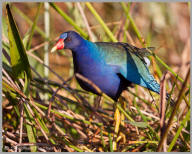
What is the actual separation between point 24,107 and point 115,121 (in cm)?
63

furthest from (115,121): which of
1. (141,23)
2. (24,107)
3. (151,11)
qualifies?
(141,23)

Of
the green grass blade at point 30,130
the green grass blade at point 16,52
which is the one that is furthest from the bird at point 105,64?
the green grass blade at point 30,130

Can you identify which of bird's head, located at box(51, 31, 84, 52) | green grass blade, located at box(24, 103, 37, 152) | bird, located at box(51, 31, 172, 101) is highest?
bird's head, located at box(51, 31, 84, 52)

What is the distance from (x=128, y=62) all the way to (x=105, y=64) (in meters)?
0.17

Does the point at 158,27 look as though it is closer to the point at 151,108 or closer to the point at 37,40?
the point at 37,40

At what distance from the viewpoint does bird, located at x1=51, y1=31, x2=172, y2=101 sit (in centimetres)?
194

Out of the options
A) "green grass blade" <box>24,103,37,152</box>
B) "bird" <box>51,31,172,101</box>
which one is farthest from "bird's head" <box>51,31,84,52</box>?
"green grass blade" <box>24,103,37,152</box>

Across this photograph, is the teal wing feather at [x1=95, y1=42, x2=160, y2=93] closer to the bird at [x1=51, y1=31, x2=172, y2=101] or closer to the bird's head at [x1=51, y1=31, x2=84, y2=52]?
the bird at [x1=51, y1=31, x2=172, y2=101]

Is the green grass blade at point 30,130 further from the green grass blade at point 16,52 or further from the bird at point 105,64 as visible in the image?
the bird at point 105,64

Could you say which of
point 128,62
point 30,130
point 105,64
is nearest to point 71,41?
point 105,64

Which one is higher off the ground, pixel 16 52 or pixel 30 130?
pixel 16 52

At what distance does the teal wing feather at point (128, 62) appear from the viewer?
201 centimetres

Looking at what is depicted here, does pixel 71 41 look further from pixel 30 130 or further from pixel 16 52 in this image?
pixel 30 130

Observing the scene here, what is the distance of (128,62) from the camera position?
2.06m
